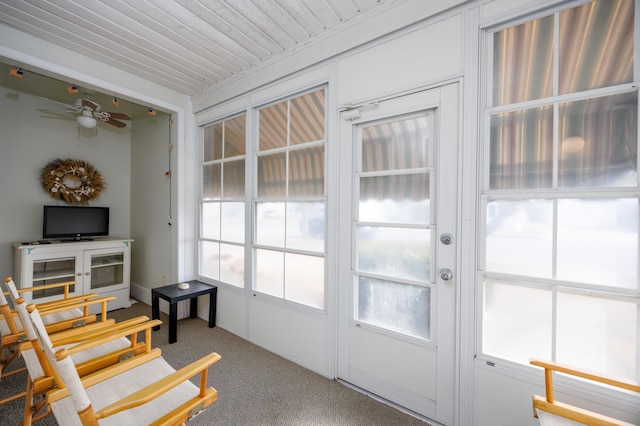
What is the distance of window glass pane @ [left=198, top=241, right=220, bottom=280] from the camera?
304cm

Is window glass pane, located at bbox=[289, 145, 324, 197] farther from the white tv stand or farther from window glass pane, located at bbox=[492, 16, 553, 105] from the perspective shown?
the white tv stand

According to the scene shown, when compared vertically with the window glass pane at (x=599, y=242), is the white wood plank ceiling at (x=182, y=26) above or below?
above

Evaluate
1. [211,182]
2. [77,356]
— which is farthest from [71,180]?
[77,356]

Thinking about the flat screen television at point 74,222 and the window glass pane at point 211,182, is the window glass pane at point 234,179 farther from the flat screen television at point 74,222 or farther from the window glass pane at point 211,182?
the flat screen television at point 74,222

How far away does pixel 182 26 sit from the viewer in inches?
79.4

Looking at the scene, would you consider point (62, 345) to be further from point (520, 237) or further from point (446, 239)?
point (520, 237)

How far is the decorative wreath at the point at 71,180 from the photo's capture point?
3.34 metres

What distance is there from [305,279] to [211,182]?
174 cm

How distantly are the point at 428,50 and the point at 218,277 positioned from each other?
9.55ft

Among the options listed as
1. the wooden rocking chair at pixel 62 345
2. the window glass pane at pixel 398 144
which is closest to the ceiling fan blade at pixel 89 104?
the wooden rocking chair at pixel 62 345

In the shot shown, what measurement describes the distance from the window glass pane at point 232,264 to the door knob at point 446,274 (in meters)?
1.97

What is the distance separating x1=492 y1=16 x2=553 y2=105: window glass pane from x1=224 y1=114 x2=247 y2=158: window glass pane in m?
2.22

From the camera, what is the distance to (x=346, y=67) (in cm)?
201

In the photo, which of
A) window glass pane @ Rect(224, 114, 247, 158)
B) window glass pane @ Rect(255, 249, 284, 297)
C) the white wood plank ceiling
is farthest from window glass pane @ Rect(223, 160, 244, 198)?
the white wood plank ceiling
